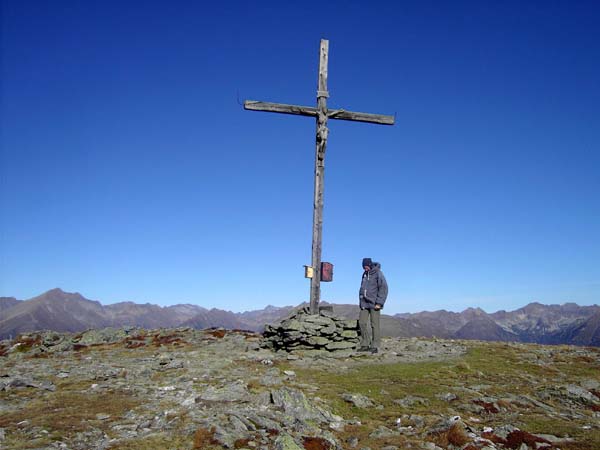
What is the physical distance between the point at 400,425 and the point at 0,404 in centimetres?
893

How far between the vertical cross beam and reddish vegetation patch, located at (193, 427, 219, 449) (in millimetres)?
11442

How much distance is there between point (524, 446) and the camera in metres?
7.70

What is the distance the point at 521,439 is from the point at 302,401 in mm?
4436

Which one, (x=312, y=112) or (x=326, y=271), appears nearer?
(x=326, y=271)

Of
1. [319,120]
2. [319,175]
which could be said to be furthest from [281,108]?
[319,175]

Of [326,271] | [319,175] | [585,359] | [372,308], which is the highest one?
[319,175]

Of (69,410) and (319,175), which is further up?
(319,175)

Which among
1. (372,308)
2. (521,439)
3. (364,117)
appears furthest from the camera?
(364,117)

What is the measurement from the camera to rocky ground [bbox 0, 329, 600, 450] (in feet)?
25.7

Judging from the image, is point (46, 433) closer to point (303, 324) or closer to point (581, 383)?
point (303, 324)

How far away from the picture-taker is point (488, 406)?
10.3 metres

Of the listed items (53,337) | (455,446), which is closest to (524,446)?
(455,446)

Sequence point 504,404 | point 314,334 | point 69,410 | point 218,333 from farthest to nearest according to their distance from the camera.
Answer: point 218,333
point 314,334
point 504,404
point 69,410

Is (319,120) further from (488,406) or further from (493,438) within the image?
(493,438)
